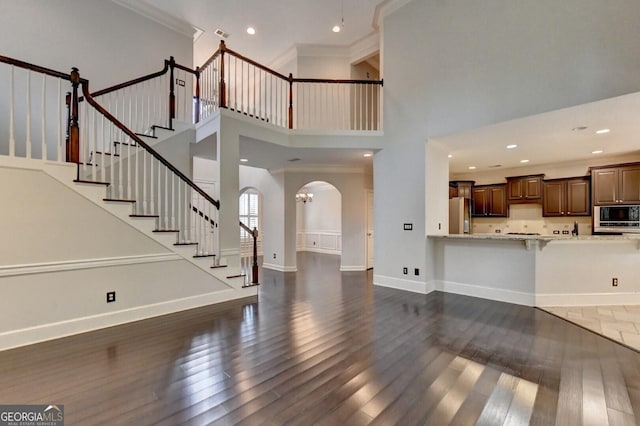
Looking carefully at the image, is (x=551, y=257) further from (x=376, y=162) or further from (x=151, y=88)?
(x=151, y=88)

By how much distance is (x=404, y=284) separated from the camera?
498 centimetres

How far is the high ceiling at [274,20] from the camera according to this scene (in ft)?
17.1

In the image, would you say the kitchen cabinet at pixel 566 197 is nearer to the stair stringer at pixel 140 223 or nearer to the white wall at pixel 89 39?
the stair stringer at pixel 140 223

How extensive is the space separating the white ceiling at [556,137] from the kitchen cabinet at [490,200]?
1.05m

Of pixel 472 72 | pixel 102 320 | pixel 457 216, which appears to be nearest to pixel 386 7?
pixel 472 72

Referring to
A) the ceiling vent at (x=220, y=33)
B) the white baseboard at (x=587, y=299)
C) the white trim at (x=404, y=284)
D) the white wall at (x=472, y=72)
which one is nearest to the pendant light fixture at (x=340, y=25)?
the white wall at (x=472, y=72)

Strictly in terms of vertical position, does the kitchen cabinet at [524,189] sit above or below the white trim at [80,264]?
above

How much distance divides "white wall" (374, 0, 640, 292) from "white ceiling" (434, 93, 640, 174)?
26 centimetres

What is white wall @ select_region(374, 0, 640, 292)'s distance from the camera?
3207 mm

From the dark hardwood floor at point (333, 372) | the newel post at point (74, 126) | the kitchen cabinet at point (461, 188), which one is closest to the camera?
the dark hardwood floor at point (333, 372)

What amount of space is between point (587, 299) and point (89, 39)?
30.2 feet


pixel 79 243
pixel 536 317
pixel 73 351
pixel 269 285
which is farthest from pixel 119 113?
pixel 536 317

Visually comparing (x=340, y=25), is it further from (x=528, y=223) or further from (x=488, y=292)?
(x=528, y=223)

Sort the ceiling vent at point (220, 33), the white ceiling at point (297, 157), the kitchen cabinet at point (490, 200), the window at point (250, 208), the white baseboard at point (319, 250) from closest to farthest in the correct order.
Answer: the white ceiling at point (297, 157), the ceiling vent at point (220, 33), the kitchen cabinet at point (490, 200), the window at point (250, 208), the white baseboard at point (319, 250)
